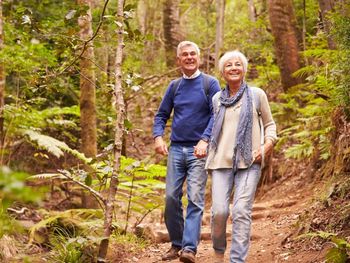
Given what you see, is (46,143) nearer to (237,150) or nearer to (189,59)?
(189,59)

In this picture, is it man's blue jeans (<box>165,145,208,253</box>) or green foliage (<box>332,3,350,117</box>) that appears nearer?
green foliage (<box>332,3,350,117</box>)

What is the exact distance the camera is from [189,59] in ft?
19.2

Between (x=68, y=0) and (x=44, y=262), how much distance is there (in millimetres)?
8836

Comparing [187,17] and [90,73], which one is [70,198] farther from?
[187,17]

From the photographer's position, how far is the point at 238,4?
25.6 m

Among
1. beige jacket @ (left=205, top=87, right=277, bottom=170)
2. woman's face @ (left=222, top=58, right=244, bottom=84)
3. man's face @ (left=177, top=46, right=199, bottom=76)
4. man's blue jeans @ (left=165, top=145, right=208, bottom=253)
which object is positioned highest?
man's face @ (left=177, top=46, right=199, bottom=76)

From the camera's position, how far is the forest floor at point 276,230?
5.66 metres

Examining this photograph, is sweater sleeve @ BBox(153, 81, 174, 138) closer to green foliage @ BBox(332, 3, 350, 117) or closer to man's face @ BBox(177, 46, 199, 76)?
man's face @ BBox(177, 46, 199, 76)

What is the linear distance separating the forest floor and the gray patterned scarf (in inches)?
47.9

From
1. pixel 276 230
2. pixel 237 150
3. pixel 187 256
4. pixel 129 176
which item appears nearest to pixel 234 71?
pixel 237 150

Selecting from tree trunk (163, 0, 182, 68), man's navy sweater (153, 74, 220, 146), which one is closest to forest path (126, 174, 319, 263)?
man's navy sweater (153, 74, 220, 146)

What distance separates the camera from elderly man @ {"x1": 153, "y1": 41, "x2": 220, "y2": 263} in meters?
5.68

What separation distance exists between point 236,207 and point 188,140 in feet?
4.01

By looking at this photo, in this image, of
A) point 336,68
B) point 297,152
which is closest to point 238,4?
point 297,152
